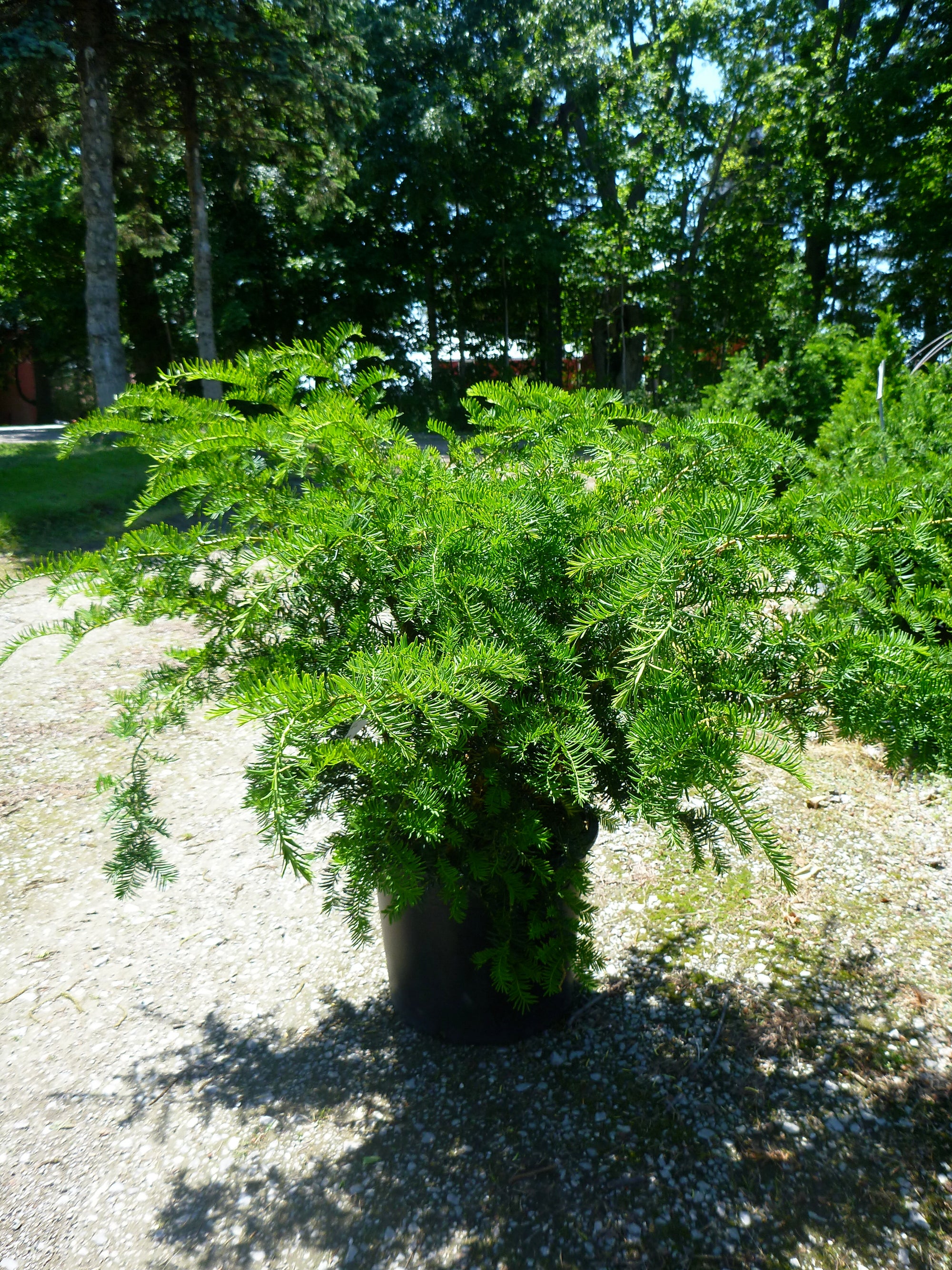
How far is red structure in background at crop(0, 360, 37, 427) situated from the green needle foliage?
37098 millimetres

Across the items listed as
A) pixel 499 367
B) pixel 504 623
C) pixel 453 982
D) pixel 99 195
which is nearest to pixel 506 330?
pixel 499 367

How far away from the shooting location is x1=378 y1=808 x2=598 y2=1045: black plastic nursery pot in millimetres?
2256

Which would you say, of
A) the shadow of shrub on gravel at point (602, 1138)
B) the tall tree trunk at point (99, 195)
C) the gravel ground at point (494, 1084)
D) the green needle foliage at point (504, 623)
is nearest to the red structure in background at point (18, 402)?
the tall tree trunk at point (99, 195)

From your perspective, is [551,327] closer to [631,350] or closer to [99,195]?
[631,350]

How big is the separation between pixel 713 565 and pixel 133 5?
13.8m

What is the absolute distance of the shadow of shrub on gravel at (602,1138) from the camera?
1.88 m

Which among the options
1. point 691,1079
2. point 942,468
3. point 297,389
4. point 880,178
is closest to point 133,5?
point 297,389

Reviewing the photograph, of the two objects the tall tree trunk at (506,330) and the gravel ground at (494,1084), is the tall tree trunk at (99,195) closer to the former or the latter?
the gravel ground at (494,1084)

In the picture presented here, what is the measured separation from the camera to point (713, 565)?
1596 millimetres

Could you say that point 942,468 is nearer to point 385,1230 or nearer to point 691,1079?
point 691,1079

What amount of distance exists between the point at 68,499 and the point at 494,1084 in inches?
357

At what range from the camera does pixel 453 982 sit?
2.34m

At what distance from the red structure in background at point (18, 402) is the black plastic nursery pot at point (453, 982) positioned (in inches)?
1463

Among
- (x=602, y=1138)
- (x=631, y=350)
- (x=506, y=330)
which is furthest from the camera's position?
(x=506, y=330)
